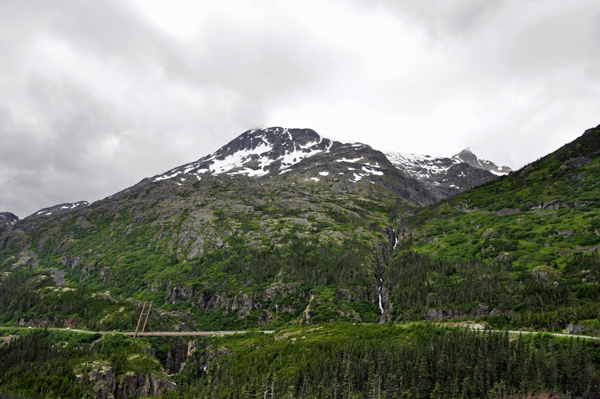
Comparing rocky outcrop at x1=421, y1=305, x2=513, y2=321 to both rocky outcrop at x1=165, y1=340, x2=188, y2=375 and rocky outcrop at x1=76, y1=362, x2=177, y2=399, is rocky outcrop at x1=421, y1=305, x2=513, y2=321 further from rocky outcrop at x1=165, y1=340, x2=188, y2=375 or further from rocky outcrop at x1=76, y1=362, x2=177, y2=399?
rocky outcrop at x1=165, y1=340, x2=188, y2=375

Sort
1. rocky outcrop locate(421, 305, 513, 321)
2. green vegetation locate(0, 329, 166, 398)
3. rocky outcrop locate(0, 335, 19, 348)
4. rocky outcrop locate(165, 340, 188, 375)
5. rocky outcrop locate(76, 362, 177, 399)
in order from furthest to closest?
rocky outcrop locate(0, 335, 19, 348)
rocky outcrop locate(165, 340, 188, 375)
rocky outcrop locate(421, 305, 513, 321)
rocky outcrop locate(76, 362, 177, 399)
green vegetation locate(0, 329, 166, 398)

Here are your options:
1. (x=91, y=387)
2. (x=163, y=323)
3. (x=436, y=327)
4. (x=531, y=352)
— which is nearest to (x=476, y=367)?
(x=531, y=352)

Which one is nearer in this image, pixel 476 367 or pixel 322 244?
pixel 476 367

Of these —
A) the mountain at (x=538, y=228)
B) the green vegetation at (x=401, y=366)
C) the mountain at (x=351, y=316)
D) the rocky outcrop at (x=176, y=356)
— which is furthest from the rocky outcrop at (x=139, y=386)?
the mountain at (x=538, y=228)

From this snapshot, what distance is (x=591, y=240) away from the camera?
402 ft

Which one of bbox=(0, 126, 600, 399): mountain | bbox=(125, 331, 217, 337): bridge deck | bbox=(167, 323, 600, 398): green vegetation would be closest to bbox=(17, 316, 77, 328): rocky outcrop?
bbox=(0, 126, 600, 399): mountain

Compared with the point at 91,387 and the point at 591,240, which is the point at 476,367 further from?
the point at 91,387

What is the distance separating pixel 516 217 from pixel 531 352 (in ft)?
422

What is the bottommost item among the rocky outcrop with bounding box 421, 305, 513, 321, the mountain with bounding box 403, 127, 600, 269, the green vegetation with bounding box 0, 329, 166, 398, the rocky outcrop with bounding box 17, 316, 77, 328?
the green vegetation with bounding box 0, 329, 166, 398

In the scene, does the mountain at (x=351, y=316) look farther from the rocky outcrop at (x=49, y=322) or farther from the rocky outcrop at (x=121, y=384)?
the rocky outcrop at (x=49, y=322)

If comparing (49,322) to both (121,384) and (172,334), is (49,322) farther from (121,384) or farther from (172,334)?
(121,384)

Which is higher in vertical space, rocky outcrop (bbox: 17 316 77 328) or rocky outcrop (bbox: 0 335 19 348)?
rocky outcrop (bbox: 17 316 77 328)

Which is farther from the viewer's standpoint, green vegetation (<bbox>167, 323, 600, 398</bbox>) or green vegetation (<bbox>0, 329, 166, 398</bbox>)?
green vegetation (<bbox>0, 329, 166, 398</bbox>)

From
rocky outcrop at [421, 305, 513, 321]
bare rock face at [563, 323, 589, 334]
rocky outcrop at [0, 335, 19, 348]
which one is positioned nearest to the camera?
bare rock face at [563, 323, 589, 334]
